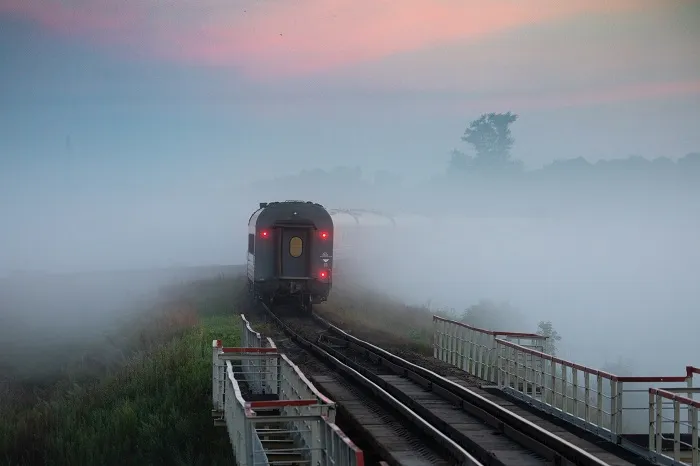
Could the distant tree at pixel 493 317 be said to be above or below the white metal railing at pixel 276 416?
below

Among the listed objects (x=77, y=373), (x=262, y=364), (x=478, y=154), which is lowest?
(x=77, y=373)

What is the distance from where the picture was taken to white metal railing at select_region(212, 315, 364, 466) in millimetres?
10664

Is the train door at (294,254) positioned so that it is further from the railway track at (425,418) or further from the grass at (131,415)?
the railway track at (425,418)

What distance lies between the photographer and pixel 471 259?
82.8 m

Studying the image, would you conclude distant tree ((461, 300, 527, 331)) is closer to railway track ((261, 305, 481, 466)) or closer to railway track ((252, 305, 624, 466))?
railway track ((252, 305, 624, 466))

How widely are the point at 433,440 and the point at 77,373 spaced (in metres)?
19.3

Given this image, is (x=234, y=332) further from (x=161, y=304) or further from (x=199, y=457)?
(x=161, y=304)

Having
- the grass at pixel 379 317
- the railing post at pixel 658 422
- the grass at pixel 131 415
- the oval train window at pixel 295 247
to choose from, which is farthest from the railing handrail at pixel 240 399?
the oval train window at pixel 295 247

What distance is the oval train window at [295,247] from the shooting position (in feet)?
112

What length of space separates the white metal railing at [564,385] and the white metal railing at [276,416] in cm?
454

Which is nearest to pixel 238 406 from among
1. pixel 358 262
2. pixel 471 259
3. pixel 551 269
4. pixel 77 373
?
pixel 77 373

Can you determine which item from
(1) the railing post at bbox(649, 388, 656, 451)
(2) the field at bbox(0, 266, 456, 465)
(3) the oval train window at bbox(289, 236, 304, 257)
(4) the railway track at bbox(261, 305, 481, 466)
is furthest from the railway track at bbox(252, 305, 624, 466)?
(3) the oval train window at bbox(289, 236, 304, 257)

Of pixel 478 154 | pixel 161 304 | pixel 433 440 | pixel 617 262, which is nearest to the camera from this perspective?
pixel 433 440

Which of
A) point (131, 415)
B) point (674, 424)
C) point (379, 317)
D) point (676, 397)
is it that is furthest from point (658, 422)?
point (379, 317)
